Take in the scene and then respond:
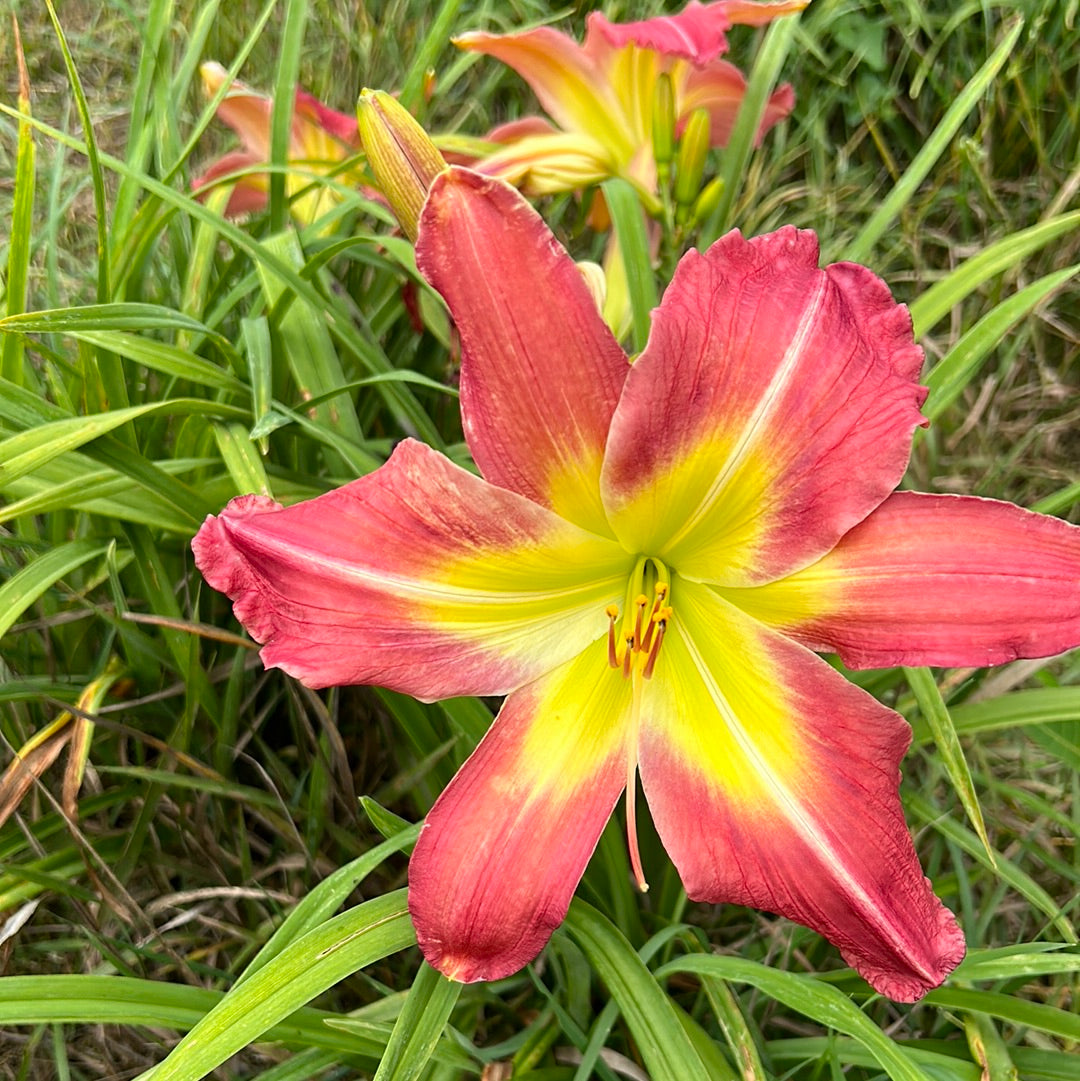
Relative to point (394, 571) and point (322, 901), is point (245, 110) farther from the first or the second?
point (322, 901)

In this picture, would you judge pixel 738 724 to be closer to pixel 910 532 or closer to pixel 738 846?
pixel 738 846

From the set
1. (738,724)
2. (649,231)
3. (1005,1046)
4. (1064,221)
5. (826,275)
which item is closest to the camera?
(826,275)

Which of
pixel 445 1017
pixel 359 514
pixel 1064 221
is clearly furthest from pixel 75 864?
pixel 1064 221

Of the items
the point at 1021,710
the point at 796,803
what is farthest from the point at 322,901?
the point at 1021,710

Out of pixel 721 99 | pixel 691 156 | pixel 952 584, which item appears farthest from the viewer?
pixel 721 99

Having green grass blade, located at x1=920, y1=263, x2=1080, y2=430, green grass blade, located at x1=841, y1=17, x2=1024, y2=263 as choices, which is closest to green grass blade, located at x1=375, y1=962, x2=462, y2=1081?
green grass blade, located at x1=920, y1=263, x2=1080, y2=430

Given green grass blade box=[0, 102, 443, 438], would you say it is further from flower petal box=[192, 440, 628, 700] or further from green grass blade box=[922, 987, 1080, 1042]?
green grass blade box=[922, 987, 1080, 1042]

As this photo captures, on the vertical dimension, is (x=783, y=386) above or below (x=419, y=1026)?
above

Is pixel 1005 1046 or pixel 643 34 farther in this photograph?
pixel 643 34
